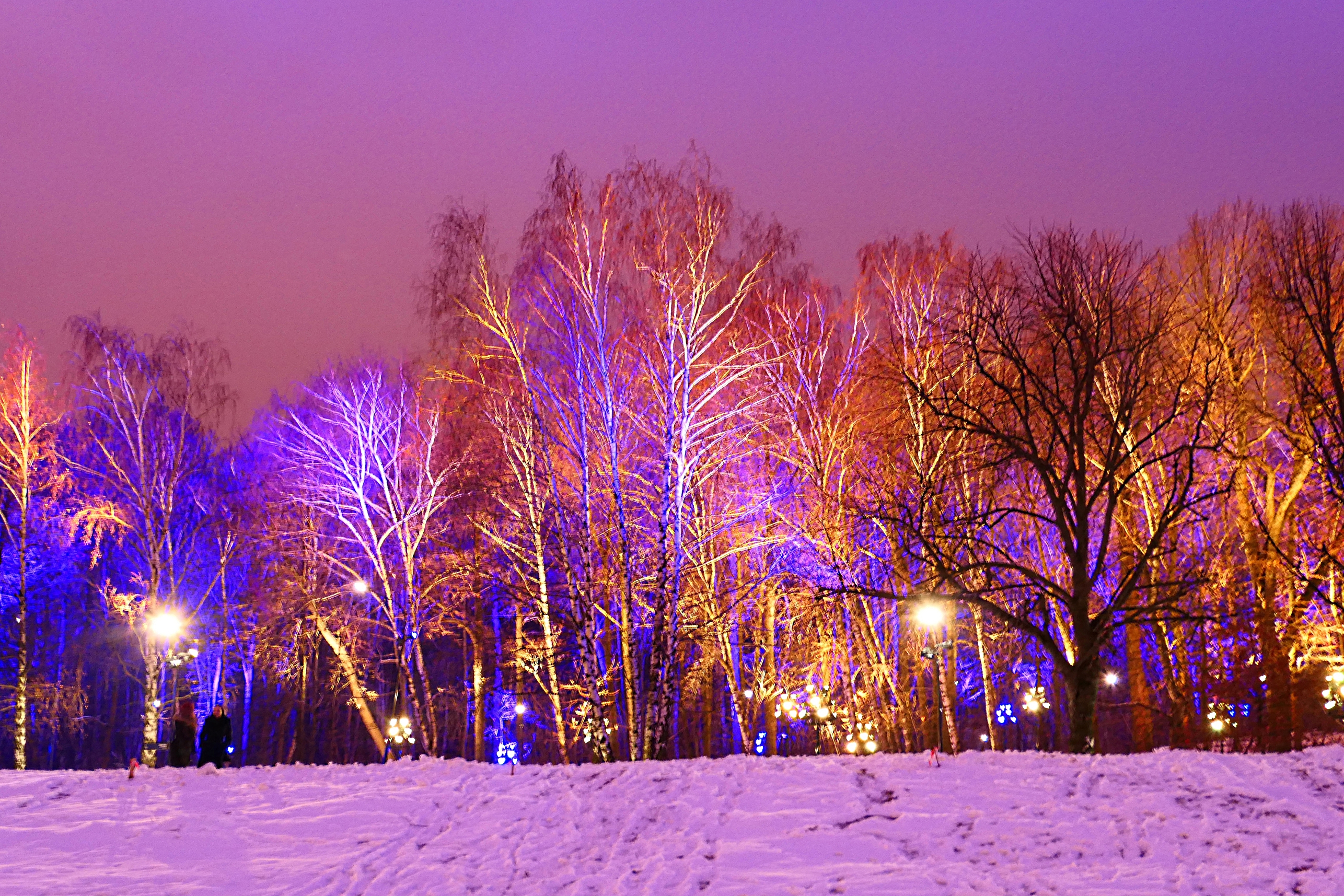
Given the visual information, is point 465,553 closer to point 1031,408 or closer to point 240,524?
point 240,524

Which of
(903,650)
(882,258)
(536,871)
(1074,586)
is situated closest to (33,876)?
(536,871)

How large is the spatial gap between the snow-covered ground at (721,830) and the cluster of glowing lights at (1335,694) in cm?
850

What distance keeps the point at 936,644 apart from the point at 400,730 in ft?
56.9

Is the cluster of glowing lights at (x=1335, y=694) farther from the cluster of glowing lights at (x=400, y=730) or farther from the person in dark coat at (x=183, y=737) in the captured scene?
the cluster of glowing lights at (x=400, y=730)

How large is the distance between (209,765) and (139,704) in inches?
1150

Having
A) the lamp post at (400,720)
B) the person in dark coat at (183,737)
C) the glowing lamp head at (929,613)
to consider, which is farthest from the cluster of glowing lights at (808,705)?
the person in dark coat at (183,737)

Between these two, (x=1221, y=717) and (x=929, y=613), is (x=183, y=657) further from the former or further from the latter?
(x=1221, y=717)

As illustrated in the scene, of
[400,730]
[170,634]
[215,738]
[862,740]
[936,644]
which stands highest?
[170,634]

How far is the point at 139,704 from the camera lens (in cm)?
3881

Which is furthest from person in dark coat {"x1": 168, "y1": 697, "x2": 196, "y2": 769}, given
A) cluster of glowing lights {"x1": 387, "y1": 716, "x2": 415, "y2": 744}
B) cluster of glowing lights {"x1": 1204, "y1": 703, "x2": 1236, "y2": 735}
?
cluster of glowing lights {"x1": 1204, "y1": 703, "x2": 1236, "y2": 735}

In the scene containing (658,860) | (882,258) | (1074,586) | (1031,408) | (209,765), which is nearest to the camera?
(658,860)

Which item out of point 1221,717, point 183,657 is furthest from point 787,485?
point 183,657

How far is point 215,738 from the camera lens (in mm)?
15617

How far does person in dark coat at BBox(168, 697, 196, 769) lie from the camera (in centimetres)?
1538
